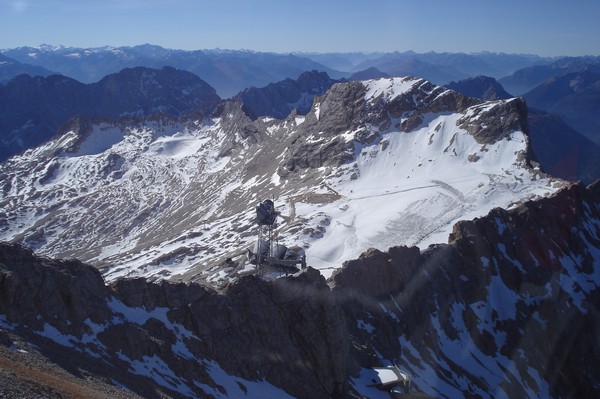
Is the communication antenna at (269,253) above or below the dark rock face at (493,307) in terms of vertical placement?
above

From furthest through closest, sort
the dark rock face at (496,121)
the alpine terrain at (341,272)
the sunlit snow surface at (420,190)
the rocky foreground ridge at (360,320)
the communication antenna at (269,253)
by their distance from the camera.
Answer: the dark rock face at (496,121), the sunlit snow surface at (420,190), the communication antenna at (269,253), the alpine terrain at (341,272), the rocky foreground ridge at (360,320)

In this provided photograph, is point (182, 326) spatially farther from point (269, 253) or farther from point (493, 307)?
point (493, 307)

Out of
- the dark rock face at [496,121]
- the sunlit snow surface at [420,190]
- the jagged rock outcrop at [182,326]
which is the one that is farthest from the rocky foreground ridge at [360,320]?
the dark rock face at [496,121]

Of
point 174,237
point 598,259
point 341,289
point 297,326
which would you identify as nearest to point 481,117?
point 598,259

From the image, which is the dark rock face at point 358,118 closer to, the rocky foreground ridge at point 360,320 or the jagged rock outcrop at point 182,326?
the rocky foreground ridge at point 360,320

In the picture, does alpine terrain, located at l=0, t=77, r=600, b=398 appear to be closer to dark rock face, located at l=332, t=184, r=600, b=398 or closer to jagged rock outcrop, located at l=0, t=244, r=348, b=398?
jagged rock outcrop, located at l=0, t=244, r=348, b=398

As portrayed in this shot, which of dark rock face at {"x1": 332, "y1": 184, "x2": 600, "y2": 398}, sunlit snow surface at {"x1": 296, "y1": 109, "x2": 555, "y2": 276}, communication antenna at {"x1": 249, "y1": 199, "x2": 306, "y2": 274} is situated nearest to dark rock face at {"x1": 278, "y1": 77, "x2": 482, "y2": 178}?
sunlit snow surface at {"x1": 296, "y1": 109, "x2": 555, "y2": 276}

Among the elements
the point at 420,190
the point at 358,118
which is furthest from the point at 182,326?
the point at 358,118
